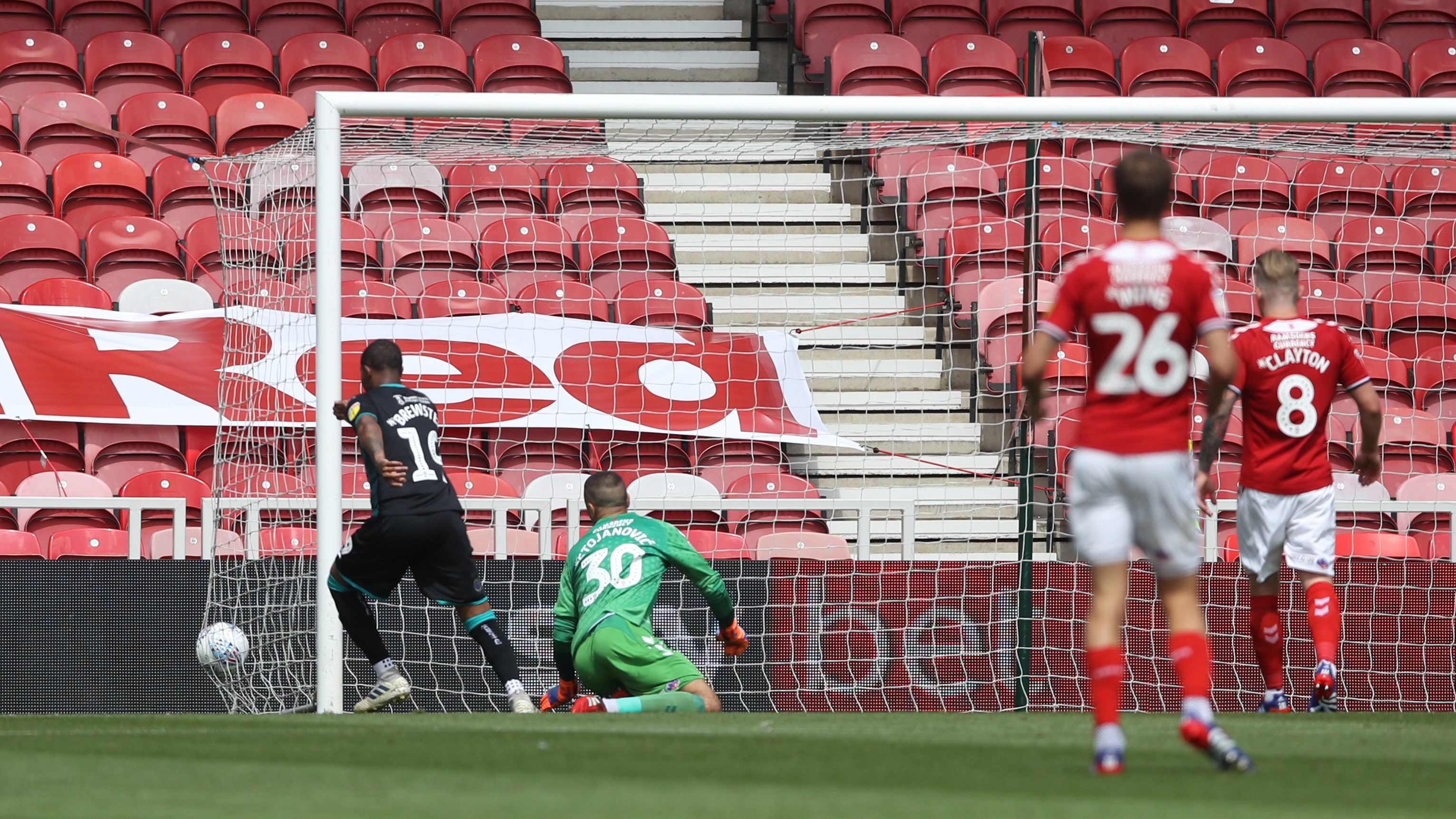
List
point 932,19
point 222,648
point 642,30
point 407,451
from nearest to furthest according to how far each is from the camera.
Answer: point 407,451 → point 222,648 → point 932,19 → point 642,30

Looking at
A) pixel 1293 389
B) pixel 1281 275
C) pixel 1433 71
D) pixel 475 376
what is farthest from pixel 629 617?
pixel 1433 71

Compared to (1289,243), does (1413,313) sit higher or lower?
lower

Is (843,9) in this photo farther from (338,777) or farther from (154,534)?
(338,777)

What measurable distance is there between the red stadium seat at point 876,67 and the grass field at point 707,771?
7435 mm

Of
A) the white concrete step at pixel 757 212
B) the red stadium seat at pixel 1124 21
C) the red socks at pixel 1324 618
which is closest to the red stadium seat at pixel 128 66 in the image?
the white concrete step at pixel 757 212

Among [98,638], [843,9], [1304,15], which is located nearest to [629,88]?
[843,9]

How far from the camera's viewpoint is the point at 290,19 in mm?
12758

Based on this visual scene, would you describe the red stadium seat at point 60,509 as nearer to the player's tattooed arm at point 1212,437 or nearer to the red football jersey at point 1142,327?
the player's tattooed arm at point 1212,437

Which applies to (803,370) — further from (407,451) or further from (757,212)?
(407,451)

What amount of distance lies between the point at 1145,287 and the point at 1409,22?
11.7m

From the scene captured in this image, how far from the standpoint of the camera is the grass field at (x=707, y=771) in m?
3.22

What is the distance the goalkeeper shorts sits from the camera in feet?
20.7

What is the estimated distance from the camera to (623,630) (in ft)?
20.8

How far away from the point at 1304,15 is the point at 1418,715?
898cm
